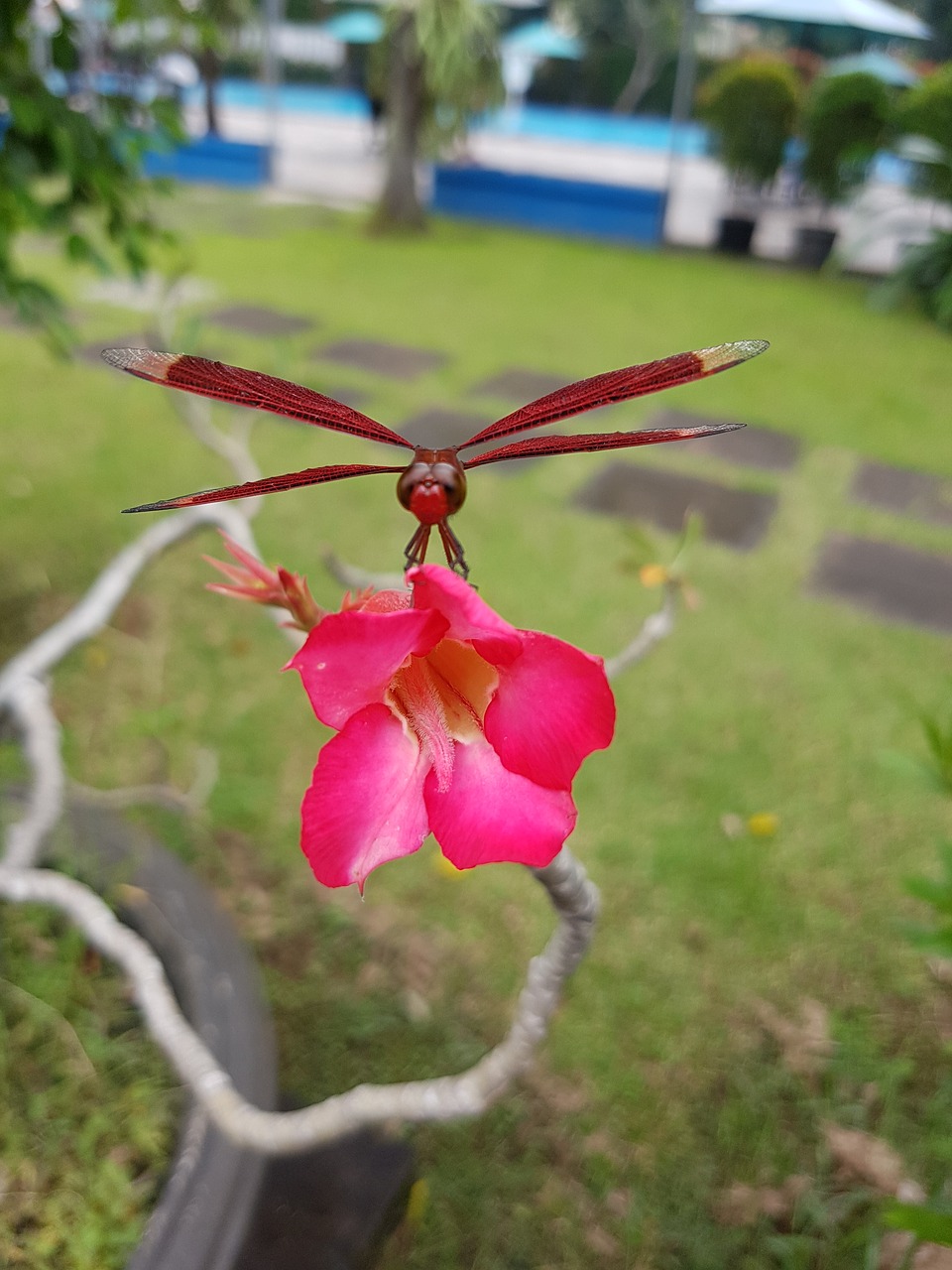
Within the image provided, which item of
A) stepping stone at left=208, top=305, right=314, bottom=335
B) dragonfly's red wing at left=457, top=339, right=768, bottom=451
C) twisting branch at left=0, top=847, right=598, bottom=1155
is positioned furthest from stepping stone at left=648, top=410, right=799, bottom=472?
dragonfly's red wing at left=457, top=339, right=768, bottom=451

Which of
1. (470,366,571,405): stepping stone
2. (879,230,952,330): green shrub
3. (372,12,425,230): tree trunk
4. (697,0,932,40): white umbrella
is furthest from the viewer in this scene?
(697,0,932,40): white umbrella

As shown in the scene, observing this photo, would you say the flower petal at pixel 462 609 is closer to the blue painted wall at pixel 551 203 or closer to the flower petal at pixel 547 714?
the flower petal at pixel 547 714

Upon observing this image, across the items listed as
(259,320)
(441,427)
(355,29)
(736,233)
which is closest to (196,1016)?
(441,427)

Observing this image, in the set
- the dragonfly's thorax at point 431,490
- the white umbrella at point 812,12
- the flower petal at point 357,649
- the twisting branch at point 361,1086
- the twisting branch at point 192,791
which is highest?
the white umbrella at point 812,12

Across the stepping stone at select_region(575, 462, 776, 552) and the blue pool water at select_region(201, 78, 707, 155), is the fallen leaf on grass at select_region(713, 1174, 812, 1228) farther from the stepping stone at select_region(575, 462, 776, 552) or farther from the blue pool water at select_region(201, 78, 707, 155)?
the blue pool water at select_region(201, 78, 707, 155)

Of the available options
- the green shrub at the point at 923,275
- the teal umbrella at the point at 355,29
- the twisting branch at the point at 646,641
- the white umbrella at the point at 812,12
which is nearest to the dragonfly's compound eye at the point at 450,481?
the twisting branch at the point at 646,641

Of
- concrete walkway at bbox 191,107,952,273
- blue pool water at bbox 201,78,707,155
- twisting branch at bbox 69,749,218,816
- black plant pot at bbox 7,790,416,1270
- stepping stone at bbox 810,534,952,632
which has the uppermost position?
black plant pot at bbox 7,790,416,1270
